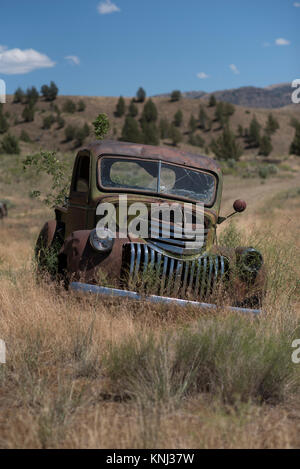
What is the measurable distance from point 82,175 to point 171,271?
2.27m

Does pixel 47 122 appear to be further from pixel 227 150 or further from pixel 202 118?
pixel 227 150

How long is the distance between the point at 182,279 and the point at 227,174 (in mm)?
36357

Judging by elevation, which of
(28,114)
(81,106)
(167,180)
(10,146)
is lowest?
(167,180)

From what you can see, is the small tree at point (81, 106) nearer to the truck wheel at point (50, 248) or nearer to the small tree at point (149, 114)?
the small tree at point (149, 114)

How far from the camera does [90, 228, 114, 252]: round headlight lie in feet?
16.9

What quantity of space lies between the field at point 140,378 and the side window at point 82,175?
5.48ft

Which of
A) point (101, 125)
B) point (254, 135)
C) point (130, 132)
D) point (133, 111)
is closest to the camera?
point (101, 125)

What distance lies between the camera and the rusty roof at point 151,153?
640 centimetres

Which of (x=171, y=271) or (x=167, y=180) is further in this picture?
(x=167, y=180)

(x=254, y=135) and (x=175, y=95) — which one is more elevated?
(x=175, y=95)

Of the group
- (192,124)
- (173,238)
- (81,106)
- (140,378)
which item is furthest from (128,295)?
(81,106)

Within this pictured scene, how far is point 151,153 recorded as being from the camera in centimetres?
645

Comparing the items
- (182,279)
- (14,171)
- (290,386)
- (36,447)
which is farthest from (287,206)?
(14,171)

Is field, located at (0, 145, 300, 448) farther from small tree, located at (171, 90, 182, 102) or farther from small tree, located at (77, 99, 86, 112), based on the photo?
small tree, located at (171, 90, 182, 102)
